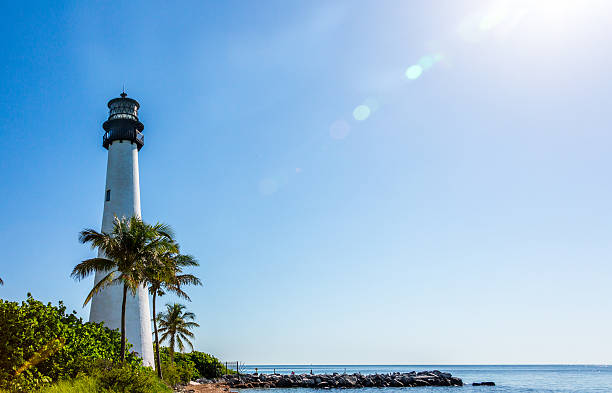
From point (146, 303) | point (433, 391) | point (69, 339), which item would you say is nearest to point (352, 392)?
point (433, 391)

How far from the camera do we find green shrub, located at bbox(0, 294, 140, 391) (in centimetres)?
1456

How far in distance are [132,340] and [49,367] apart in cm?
1064

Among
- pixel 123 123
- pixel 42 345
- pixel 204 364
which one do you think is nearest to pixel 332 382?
pixel 204 364

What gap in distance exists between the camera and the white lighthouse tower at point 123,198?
2841 centimetres

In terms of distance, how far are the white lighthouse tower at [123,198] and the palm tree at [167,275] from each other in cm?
110

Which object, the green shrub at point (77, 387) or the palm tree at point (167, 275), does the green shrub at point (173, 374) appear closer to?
the palm tree at point (167, 275)

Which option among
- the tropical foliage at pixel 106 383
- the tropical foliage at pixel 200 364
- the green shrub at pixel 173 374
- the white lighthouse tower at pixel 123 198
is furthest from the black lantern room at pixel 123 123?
the tropical foliage at pixel 200 364

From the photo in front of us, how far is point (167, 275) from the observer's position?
24625mm

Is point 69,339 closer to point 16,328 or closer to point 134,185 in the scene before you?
point 16,328

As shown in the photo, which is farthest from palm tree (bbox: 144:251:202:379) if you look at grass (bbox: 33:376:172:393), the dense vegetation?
grass (bbox: 33:376:172:393)

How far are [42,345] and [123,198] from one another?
50.9ft

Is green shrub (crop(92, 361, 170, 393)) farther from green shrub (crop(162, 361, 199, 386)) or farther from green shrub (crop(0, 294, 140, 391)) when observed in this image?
green shrub (crop(162, 361, 199, 386))

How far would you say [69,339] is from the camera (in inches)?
810

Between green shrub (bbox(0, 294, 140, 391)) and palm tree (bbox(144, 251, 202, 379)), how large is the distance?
13.2 feet
